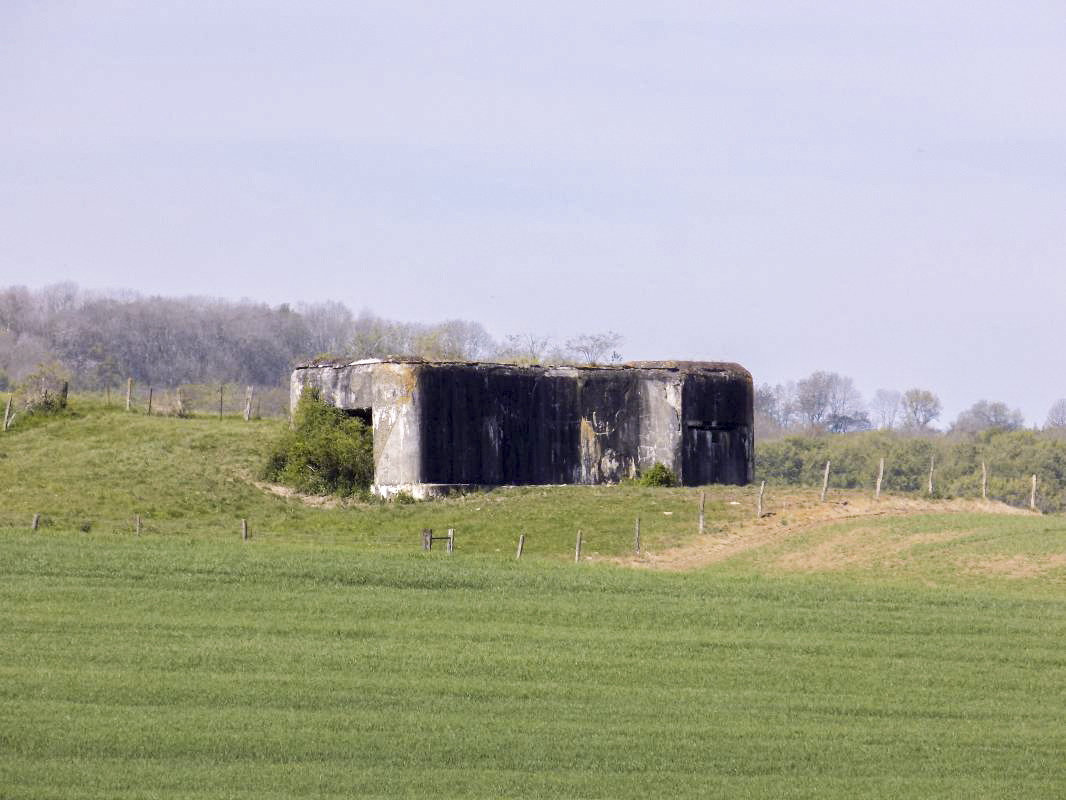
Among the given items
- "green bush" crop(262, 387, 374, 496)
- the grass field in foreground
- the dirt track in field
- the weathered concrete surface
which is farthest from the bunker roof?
the grass field in foreground

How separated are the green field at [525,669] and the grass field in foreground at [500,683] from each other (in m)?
0.05

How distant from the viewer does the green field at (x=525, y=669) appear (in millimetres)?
16344

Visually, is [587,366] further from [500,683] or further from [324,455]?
[500,683]

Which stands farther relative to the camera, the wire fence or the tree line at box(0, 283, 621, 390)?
the tree line at box(0, 283, 621, 390)

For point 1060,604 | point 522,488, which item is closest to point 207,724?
point 1060,604

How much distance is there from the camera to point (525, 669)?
2108 cm

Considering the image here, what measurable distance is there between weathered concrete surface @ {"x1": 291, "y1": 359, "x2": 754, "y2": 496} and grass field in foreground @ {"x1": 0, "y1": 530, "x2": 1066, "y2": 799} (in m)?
17.3

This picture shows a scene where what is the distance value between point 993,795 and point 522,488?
31514 millimetres

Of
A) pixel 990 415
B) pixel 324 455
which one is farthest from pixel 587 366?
pixel 990 415

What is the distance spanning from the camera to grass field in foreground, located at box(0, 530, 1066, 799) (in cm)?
1625

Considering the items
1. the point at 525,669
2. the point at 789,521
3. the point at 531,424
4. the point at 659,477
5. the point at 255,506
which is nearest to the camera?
the point at 525,669

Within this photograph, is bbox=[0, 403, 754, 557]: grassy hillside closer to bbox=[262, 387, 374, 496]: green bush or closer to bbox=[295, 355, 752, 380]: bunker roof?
bbox=[262, 387, 374, 496]: green bush

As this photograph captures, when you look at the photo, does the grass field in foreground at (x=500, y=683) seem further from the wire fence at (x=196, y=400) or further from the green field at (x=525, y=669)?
the wire fence at (x=196, y=400)

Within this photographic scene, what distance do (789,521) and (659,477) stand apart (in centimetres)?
679
